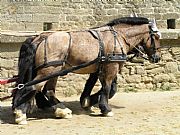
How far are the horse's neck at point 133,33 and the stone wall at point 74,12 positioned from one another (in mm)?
3662

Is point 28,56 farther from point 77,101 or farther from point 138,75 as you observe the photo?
point 138,75

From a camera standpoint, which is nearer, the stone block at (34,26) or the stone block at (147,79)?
the stone block at (147,79)

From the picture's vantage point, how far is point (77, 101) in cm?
796

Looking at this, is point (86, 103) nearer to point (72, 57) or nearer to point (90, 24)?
point (72, 57)

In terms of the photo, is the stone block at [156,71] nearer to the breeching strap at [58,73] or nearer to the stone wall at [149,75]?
the stone wall at [149,75]

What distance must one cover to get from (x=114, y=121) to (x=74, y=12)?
4.76 m

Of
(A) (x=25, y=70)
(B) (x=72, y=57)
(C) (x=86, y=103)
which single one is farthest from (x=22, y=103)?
(C) (x=86, y=103)

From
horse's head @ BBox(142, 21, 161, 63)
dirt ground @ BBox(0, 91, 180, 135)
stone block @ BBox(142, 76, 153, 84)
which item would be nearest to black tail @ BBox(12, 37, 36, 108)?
dirt ground @ BBox(0, 91, 180, 135)

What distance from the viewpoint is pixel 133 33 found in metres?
6.76

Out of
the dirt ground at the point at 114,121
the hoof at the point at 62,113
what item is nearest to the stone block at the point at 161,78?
the dirt ground at the point at 114,121

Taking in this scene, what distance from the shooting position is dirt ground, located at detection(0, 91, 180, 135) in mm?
5582

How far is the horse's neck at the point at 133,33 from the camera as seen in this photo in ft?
22.0

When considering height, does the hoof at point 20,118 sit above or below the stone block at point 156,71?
above

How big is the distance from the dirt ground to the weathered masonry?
3.80 ft
